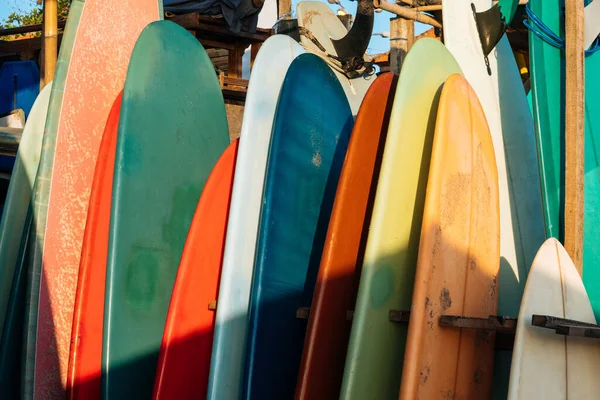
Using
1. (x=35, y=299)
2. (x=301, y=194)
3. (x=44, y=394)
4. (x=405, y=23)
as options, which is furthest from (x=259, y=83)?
(x=405, y=23)

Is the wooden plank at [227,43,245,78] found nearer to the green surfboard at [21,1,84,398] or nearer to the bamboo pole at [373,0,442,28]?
the bamboo pole at [373,0,442,28]

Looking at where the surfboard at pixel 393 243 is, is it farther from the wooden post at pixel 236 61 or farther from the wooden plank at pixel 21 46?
the wooden plank at pixel 21 46

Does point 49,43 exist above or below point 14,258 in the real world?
above

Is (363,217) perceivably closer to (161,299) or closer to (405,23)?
(161,299)

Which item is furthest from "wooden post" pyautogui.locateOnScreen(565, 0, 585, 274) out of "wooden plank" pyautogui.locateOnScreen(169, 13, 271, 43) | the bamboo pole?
"wooden plank" pyautogui.locateOnScreen(169, 13, 271, 43)

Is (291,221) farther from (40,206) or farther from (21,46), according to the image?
(21,46)

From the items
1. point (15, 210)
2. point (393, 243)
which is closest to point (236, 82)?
point (15, 210)

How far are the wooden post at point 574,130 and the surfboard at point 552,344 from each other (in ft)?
0.61

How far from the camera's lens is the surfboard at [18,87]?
22.2 feet

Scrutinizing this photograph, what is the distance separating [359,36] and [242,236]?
55.0 inches

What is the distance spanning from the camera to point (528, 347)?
1950 millimetres

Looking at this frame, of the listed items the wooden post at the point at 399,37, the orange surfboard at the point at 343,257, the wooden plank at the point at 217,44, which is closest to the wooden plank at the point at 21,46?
the wooden plank at the point at 217,44

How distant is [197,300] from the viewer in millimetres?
2521

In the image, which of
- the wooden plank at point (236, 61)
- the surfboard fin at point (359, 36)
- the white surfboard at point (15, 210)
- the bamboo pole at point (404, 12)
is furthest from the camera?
the wooden plank at point (236, 61)
